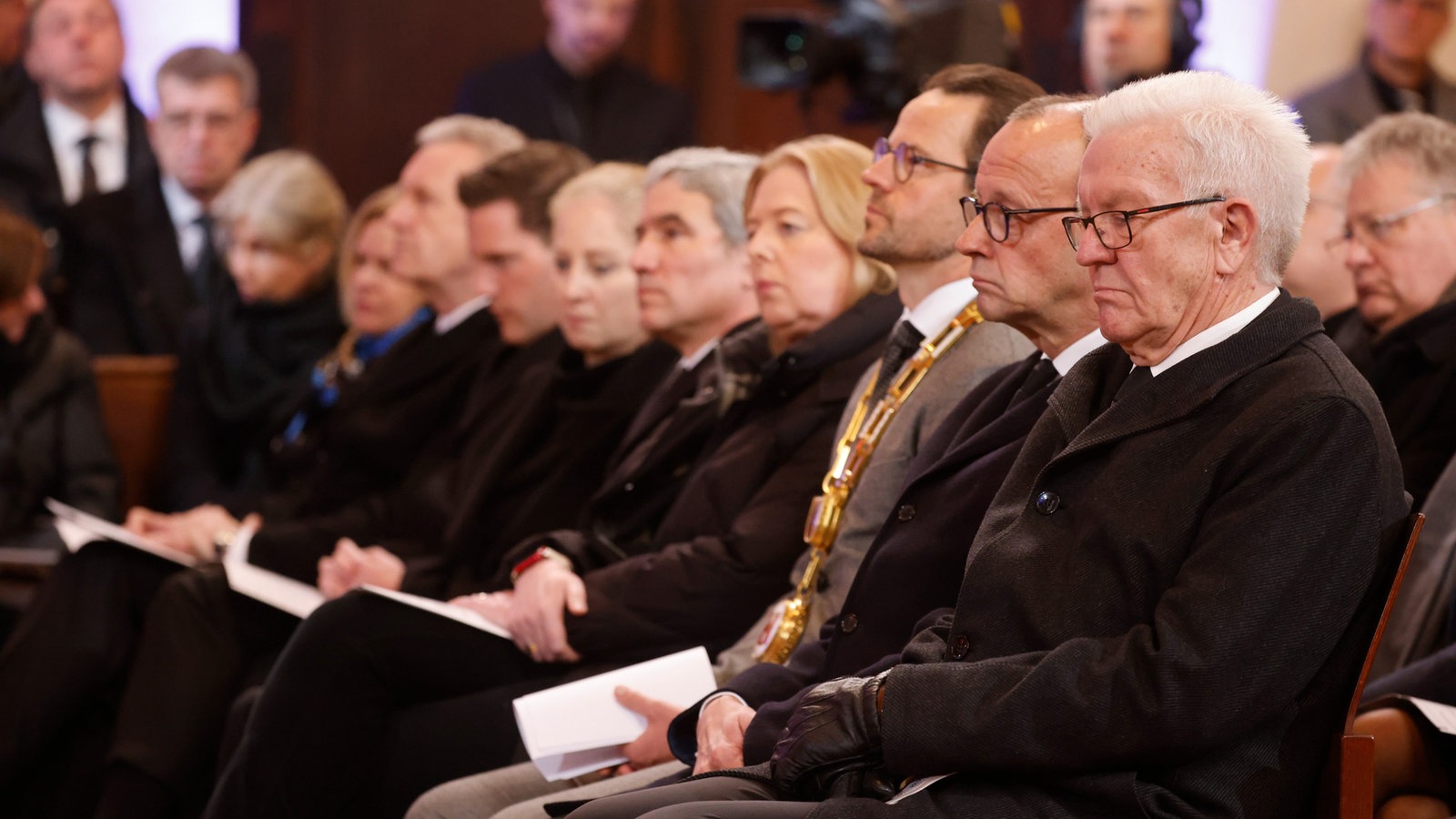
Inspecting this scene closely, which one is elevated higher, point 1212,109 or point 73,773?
point 1212,109

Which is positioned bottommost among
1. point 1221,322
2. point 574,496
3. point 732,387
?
point 574,496

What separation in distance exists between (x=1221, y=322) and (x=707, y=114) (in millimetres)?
5425

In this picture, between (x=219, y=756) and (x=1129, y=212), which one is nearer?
(x=1129, y=212)

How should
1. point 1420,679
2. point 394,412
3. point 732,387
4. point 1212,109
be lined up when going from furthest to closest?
point 394,412
point 732,387
point 1420,679
point 1212,109

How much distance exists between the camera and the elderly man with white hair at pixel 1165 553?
5.37ft

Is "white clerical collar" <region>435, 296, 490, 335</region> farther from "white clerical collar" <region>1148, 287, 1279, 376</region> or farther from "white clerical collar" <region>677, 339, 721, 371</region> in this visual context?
"white clerical collar" <region>1148, 287, 1279, 376</region>

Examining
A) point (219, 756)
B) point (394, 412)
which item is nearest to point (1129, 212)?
point (219, 756)

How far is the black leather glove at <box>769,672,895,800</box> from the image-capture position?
6.10ft

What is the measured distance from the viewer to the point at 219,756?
10.7 feet

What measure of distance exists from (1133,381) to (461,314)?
104 inches

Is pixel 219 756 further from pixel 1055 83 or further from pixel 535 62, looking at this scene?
pixel 1055 83

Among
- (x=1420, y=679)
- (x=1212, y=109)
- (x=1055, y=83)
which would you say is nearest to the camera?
(x=1212, y=109)

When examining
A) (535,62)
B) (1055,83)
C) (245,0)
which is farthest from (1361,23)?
(245,0)

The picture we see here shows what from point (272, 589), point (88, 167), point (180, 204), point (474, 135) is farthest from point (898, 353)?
point (88, 167)
